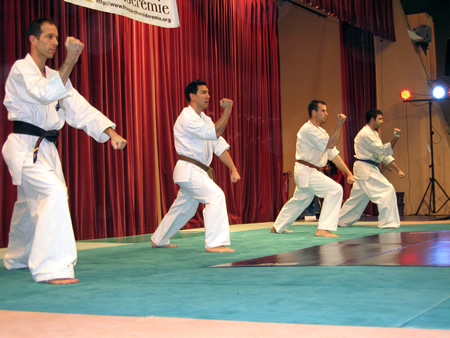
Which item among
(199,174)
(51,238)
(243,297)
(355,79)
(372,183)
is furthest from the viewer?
(355,79)

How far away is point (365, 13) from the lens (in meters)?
9.84

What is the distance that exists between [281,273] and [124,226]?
3854mm

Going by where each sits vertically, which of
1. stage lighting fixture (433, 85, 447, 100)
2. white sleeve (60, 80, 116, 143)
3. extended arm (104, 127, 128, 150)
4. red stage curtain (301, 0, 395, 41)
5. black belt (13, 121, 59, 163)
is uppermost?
red stage curtain (301, 0, 395, 41)

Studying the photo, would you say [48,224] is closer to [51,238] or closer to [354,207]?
[51,238]

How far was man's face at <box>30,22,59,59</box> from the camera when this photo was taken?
3093 mm

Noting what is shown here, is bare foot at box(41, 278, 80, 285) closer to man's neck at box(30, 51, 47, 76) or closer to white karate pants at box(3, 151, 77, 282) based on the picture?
white karate pants at box(3, 151, 77, 282)

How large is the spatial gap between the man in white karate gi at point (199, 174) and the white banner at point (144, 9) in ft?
5.01

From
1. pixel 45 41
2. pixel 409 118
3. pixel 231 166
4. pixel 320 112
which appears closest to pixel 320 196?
pixel 320 112

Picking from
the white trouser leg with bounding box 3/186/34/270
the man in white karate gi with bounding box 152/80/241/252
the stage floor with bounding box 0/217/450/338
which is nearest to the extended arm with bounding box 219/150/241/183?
the man in white karate gi with bounding box 152/80/241/252

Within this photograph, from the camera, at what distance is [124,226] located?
653 cm

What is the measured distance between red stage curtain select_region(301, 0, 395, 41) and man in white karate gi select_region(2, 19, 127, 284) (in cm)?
548

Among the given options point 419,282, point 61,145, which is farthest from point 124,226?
point 419,282

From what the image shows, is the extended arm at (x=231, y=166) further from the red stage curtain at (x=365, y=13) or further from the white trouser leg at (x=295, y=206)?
the red stage curtain at (x=365, y=13)

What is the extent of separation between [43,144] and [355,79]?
28.8 feet
